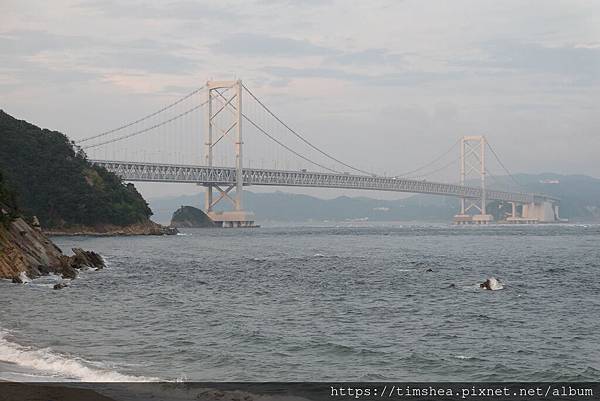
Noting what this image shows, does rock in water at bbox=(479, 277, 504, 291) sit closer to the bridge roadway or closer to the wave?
the wave

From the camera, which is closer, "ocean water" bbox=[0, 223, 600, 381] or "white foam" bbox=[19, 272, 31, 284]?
"ocean water" bbox=[0, 223, 600, 381]

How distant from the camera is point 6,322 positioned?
18359 millimetres

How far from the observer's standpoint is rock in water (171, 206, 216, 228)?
121 metres

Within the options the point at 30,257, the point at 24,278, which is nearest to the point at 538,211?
the point at 30,257

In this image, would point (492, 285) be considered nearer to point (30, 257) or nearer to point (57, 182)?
point (30, 257)

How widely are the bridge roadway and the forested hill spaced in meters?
10.5

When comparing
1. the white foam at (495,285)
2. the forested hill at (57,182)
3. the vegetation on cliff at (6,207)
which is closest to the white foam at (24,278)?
the vegetation on cliff at (6,207)

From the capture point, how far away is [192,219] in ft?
399

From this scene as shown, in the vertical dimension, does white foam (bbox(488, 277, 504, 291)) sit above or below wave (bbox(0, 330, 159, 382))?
above

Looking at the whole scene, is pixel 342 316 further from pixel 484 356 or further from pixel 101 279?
pixel 101 279

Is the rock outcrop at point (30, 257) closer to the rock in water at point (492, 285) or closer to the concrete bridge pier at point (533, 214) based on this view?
the rock in water at point (492, 285)

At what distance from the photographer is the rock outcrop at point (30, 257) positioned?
93.2 ft

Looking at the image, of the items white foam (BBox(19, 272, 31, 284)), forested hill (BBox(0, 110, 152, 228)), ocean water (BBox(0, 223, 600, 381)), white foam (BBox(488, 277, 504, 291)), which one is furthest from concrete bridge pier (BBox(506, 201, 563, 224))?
white foam (BBox(19, 272, 31, 284))

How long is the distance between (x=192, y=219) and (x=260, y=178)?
670 inches
